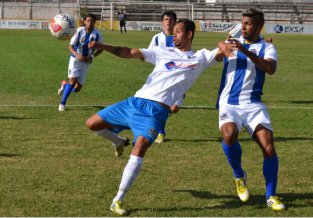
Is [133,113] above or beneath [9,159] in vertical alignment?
above

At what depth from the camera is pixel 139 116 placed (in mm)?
7371

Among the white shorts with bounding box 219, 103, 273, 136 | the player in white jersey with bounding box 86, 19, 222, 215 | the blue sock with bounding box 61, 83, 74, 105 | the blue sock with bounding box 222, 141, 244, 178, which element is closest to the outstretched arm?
the player in white jersey with bounding box 86, 19, 222, 215

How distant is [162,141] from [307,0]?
74914mm

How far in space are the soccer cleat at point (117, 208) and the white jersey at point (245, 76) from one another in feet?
6.32

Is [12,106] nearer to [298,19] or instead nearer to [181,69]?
[181,69]

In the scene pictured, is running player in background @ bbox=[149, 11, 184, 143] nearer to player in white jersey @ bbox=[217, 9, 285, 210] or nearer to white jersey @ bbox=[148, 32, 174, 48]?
white jersey @ bbox=[148, 32, 174, 48]

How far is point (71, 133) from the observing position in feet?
40.0

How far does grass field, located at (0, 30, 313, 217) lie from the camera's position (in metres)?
7.35

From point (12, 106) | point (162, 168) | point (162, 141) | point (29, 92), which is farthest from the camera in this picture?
point (29, 92)

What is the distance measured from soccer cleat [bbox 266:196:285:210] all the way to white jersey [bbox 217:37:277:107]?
1223 mm

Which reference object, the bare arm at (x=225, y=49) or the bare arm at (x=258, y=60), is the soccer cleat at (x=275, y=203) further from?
the bare arm at (x=225, y=49)

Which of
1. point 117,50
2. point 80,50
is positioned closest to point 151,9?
point 80,50

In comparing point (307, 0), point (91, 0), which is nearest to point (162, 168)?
point (91, 0)

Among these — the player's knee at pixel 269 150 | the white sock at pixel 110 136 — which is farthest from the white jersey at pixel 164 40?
the player's knee at pixel 269 150
